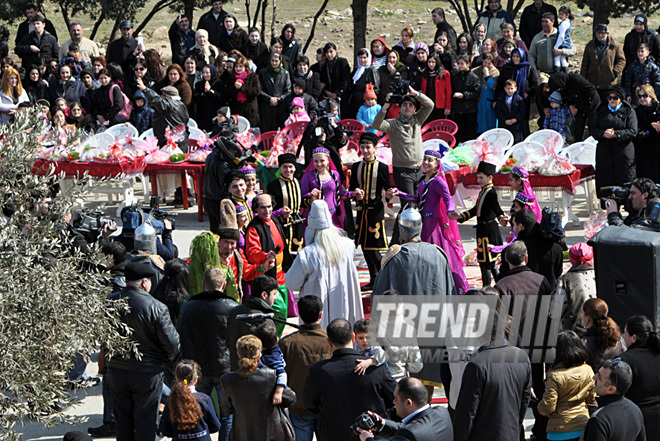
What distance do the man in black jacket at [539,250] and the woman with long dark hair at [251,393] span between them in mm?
3287

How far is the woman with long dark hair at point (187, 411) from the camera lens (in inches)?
271

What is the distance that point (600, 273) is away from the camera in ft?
28.1

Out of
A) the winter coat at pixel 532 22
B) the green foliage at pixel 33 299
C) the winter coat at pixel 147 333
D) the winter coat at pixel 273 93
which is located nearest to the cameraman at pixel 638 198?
the winter coat at pixel 147 333

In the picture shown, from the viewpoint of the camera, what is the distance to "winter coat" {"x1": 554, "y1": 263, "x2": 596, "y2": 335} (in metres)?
8.28

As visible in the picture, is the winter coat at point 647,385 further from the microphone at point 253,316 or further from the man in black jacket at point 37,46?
the man in black jacket at point 37,46

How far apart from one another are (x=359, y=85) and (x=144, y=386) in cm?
1150

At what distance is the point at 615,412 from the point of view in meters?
6.12

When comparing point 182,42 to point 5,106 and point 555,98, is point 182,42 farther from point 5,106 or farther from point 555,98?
point 555,98

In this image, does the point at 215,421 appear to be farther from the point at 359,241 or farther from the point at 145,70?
the point at 145,70

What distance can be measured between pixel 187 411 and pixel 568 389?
2.48m

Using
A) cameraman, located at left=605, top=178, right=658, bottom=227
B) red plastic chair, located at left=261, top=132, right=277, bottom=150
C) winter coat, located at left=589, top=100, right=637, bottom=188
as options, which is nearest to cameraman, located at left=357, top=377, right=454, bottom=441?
→ cameraman, located at left=605, top=178, right=658, bottom=227

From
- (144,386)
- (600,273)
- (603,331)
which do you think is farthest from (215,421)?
(600,273)

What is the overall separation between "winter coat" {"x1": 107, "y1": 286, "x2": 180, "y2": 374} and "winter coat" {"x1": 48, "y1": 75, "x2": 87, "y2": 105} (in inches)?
473

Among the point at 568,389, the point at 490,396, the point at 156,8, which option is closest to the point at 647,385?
the point at 568,389
